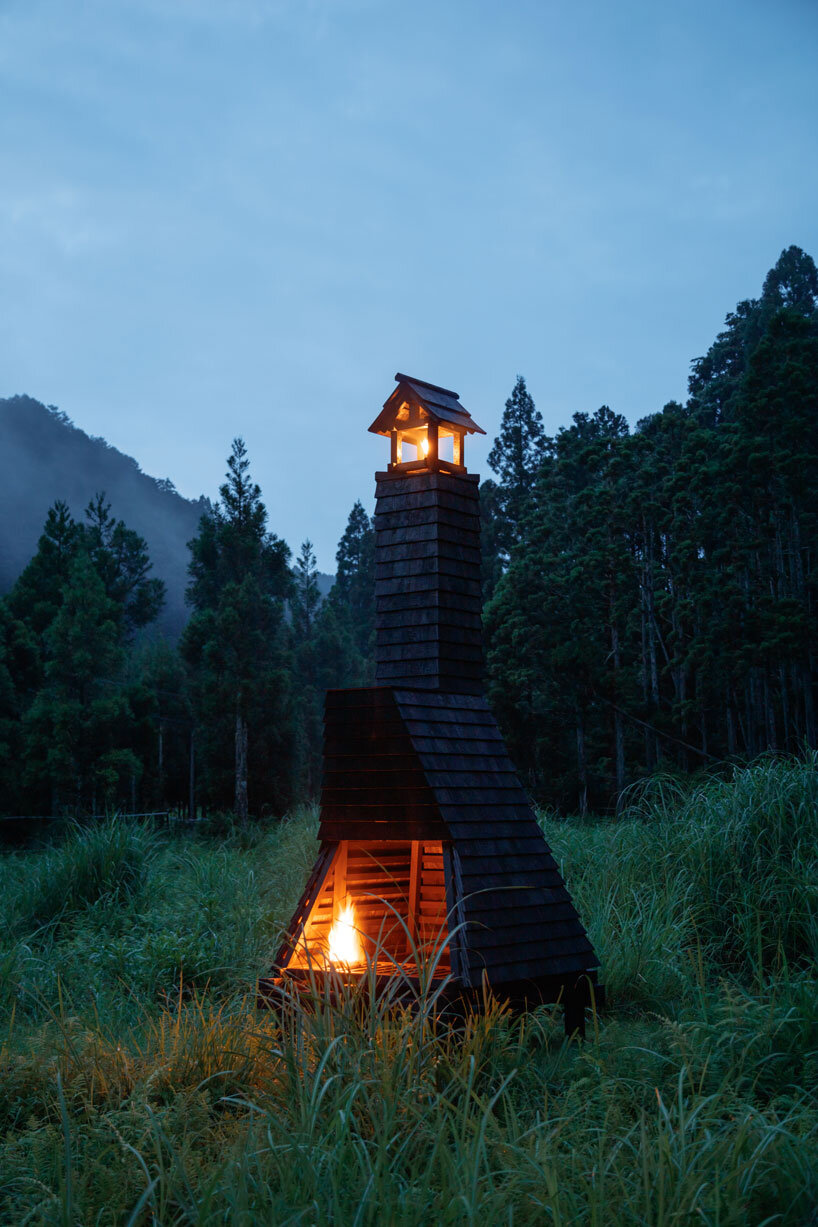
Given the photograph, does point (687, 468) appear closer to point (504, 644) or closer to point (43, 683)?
point (504, 644)

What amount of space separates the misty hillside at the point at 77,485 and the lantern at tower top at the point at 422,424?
90.9 meters

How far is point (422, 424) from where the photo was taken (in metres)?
6.97

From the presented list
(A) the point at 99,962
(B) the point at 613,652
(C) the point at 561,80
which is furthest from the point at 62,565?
(C) the point at 561,80

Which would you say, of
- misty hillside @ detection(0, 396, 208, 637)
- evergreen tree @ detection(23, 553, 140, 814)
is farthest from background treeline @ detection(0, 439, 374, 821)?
misty hillside @ detection(0, 396, 208, 637)

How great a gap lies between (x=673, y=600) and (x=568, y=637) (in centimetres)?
329

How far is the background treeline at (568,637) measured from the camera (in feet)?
67.4

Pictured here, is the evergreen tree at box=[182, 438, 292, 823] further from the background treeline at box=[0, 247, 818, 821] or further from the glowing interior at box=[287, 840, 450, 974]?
the glowing interior at box=[287, 840, 450, 974]

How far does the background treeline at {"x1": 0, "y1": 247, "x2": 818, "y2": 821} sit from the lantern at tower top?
1135 cm

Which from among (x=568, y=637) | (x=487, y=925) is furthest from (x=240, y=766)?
(x=487, y=925)

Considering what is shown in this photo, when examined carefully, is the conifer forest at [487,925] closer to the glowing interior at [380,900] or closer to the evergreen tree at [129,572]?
the glowing interior at [380,900]

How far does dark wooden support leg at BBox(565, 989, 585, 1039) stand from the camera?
622 centimetres

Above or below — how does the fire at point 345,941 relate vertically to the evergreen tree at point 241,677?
below

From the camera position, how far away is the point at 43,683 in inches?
938

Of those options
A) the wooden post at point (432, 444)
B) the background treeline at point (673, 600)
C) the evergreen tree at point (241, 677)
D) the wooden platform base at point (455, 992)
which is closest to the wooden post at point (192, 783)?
the evergreen tree at point (241, 677)
